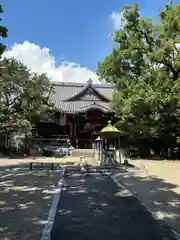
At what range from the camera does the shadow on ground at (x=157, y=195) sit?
24.6ft

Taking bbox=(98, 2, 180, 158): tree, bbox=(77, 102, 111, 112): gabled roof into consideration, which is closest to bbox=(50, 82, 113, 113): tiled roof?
bbox=(77, 102, 111, 112): gabled roof

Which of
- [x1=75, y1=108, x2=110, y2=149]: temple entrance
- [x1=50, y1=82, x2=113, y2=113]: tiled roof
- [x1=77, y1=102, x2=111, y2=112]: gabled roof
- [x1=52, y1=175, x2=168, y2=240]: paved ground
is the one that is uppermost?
[x1=50, y1=82, x2=113, y2=113]: tiled roof

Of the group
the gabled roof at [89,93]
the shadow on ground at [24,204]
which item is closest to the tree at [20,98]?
the gabled roof at [89,93]

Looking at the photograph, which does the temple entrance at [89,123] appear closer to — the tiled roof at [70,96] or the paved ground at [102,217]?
the tiled roof at [70,96]

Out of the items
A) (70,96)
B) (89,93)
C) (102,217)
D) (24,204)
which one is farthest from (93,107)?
(102,217)

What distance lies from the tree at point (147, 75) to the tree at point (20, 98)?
6.04 metres

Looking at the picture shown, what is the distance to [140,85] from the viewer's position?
84.4ft

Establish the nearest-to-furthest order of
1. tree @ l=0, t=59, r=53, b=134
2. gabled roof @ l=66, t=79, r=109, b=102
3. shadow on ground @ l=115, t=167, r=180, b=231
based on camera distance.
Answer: shadow on ground @ l=115, t=167, r=180, b=231, tree @ l=0, t=59, r=53, b=134, gabled roof @ l=66, t=79, r=109, b=102

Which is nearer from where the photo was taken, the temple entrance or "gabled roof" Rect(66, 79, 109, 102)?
the temple entrance

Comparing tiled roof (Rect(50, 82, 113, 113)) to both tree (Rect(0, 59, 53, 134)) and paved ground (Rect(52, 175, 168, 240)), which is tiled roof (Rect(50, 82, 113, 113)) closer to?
tree (Rect(0, 59, 53, 134))

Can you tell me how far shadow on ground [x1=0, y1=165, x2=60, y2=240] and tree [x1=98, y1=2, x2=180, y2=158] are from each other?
1249 cm

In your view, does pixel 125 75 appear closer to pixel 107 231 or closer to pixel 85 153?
pixel 85 153

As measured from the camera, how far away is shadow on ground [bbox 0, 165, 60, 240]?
6254 mm

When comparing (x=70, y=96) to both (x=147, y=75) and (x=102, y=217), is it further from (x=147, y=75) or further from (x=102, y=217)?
(x=102, y=217)
